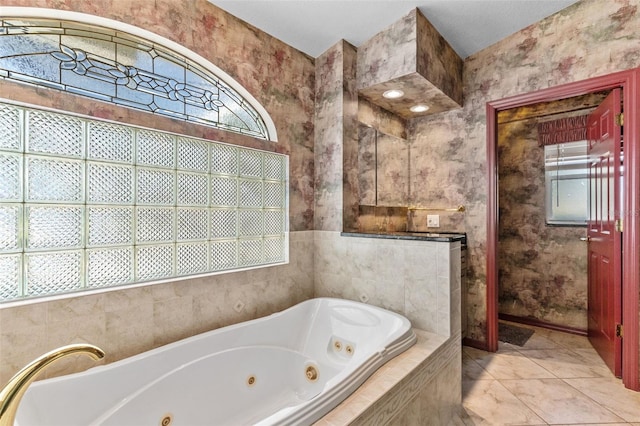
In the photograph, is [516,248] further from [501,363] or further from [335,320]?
[335,320]

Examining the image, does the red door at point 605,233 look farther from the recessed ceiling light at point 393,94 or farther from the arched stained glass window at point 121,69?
the arched stained glass window at point 121,69

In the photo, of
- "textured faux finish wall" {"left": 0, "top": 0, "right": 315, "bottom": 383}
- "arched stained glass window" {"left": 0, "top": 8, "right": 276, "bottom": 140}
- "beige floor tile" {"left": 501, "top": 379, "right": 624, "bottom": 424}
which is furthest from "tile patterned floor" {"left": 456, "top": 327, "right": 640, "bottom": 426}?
"arched stained glass window" {"left": 0, "top": 8, "right": 276, "bottom": 140}

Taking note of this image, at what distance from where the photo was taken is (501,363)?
2.38 m

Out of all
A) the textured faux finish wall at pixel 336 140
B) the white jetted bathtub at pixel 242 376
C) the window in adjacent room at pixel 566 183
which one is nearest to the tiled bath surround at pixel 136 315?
the white jetted bathtub at pixel 242 376

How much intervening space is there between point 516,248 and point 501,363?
143 cm

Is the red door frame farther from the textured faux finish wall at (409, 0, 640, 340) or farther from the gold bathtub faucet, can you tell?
the gold bathtub faucet

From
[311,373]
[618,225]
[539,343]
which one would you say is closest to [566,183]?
[618,225]

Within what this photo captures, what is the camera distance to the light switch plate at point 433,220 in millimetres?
2904

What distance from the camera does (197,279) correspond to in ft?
5.79

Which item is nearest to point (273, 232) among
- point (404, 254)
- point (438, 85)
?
point (404, 254)

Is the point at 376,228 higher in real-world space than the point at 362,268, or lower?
higher

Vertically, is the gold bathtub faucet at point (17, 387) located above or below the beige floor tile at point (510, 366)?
above

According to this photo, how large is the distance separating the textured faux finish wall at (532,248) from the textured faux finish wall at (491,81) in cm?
98

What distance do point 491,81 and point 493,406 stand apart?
2477 millimetres
